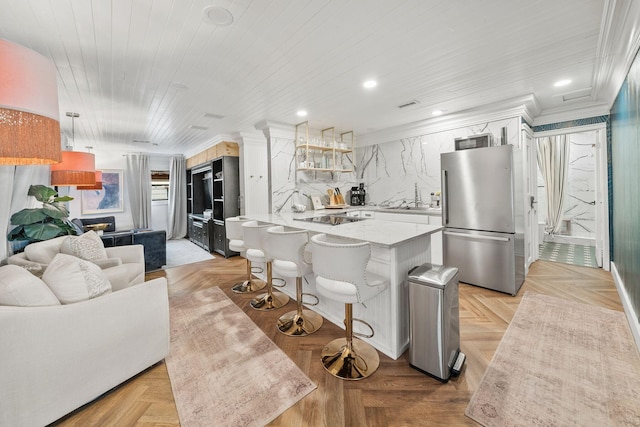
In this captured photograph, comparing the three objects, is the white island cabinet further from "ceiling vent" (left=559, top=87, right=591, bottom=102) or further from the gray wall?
"ceiling vent" (left=559, top=87, right=591, bottom=102)

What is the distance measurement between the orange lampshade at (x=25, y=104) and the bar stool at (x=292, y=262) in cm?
151

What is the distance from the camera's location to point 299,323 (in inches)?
102

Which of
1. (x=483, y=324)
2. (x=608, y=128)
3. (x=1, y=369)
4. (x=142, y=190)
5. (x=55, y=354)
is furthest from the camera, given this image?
(x=142, y=190)

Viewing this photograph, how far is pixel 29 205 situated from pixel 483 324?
5221mm

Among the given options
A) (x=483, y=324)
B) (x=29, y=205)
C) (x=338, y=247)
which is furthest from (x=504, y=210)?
(x=29, y=205)

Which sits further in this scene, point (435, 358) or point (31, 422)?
point (435, 358)

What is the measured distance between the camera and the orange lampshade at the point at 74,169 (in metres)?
3.07

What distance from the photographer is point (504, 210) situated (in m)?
3.29

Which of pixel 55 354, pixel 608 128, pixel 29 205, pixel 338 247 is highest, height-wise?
pixel 608 128

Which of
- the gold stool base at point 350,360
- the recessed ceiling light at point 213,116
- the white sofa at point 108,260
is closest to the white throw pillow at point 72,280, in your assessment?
the white sofa at point 108,260

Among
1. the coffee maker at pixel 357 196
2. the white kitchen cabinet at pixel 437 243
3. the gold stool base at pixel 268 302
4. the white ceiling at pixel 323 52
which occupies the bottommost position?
the gold stool base at pixel 268 302

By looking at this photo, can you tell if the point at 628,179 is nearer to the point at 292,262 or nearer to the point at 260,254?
the point at 292,262

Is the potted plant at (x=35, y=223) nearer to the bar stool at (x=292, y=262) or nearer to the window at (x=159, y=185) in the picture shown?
the bar stool at (x=292, y=262)

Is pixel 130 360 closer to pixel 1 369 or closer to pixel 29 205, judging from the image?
pixel 1 369
